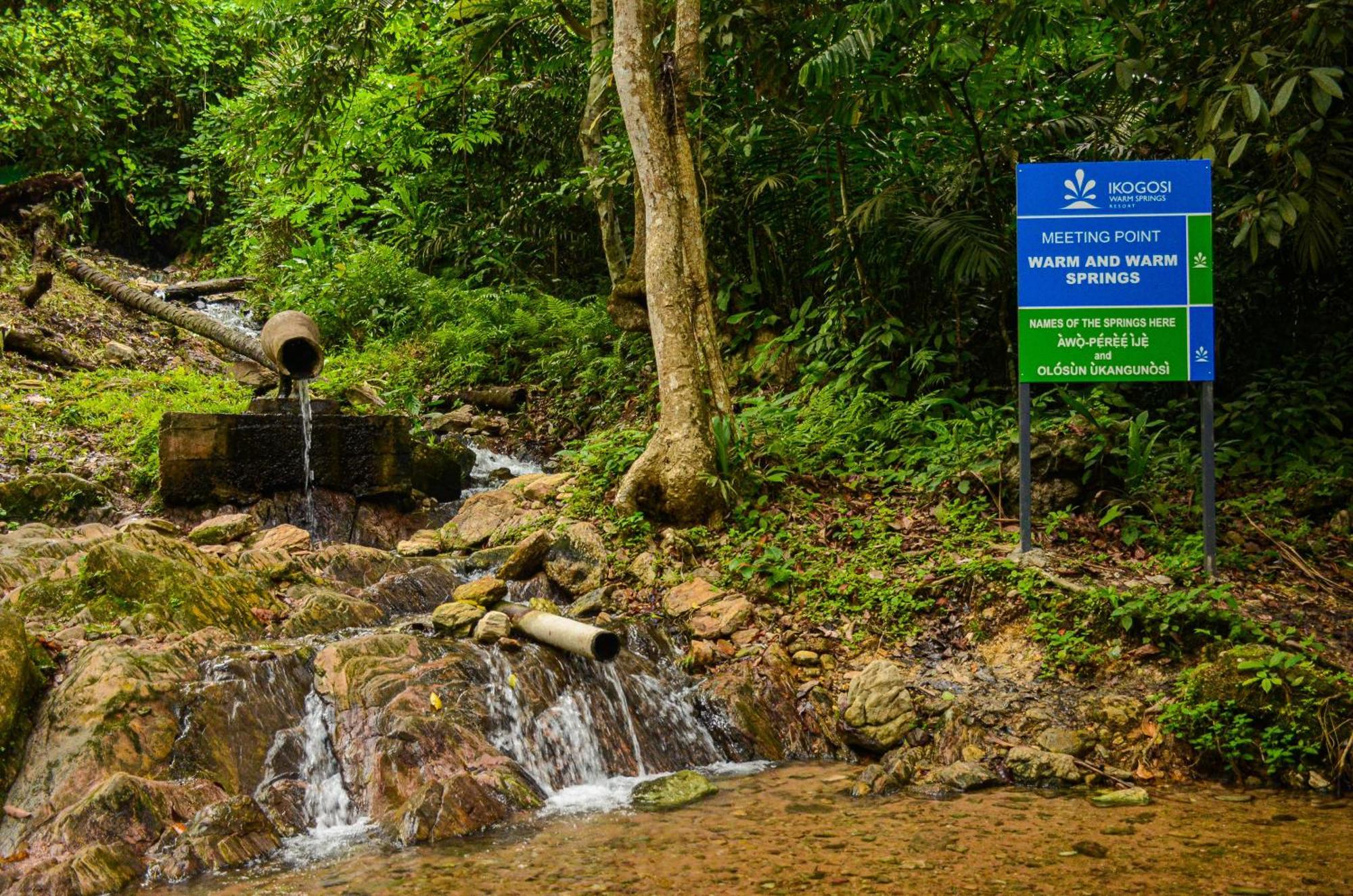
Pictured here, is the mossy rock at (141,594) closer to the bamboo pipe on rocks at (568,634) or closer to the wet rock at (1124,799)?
the bamboo pipe on rocks at (568,634)

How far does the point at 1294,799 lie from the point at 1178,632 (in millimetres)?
1200

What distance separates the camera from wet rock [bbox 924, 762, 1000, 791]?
182 inches

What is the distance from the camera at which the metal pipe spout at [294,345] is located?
895 cm

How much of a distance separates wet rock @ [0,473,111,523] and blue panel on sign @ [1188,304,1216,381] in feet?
28.5

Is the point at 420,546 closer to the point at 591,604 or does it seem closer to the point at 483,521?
the point at 483,521

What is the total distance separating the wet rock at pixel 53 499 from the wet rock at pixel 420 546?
2.71 meters

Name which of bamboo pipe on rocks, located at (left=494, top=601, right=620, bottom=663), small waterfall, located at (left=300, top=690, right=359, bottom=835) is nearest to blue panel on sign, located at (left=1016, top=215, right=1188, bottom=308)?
bamboo pipe on rocks, located at (left=494, top=601, right=620, bottom=663)

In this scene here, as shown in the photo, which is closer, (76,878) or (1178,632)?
(76,878)

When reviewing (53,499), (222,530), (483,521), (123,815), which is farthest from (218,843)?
(53,499)

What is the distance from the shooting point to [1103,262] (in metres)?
6.09

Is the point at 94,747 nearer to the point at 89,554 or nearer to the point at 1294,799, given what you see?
the point at 89,554

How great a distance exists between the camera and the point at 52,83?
1228cm

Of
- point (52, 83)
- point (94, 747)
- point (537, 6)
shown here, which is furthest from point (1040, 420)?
point (52, 83)

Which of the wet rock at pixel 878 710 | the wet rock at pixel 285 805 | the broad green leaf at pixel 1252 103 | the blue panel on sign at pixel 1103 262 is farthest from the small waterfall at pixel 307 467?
the broad green leaf at pixel 1252 103
